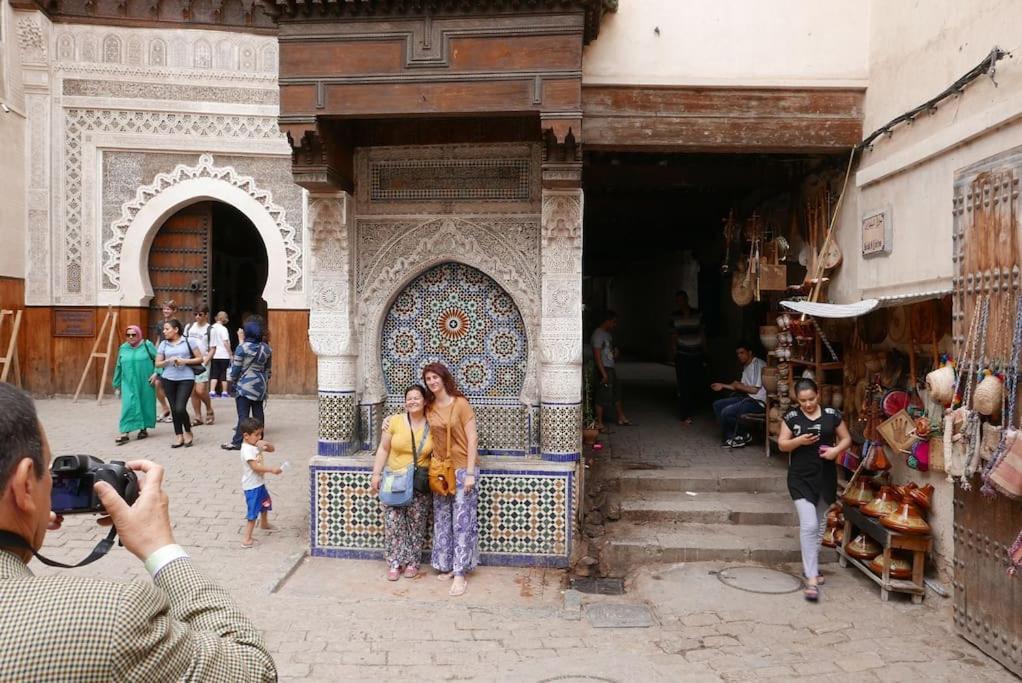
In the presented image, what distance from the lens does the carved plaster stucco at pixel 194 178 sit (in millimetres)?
11531

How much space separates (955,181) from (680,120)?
6.37 ft

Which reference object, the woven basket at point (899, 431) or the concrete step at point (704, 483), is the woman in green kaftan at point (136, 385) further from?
the woven basket at point (899, 431)

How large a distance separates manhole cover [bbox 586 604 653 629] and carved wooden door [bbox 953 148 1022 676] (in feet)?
5.89

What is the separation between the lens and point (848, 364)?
232 inches

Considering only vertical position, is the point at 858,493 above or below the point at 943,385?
below


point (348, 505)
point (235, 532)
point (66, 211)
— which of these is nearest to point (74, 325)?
point (66, 211)

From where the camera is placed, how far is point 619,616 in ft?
15.0

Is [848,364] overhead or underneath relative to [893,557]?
overhead

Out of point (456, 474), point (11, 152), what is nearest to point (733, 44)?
point (456, 474)

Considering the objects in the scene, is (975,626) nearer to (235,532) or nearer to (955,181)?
(955,181)

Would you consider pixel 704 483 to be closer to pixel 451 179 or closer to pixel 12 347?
pixel 451 179

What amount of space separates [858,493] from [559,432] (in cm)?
219

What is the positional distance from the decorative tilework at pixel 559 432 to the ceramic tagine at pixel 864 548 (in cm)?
207

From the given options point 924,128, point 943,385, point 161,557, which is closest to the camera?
point 161,557
